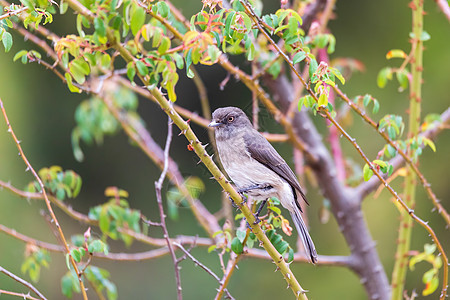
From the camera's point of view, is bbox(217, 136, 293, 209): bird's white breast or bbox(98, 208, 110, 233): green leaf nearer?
bbox(98, 208, 110, 233): green leaf

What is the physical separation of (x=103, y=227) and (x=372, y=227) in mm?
4586

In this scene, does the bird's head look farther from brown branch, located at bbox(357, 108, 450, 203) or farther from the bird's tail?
brown branch, located at bbox(357, 108, 450, 203)

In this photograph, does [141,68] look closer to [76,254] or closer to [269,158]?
[76,254]

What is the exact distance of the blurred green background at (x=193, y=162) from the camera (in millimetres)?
6953

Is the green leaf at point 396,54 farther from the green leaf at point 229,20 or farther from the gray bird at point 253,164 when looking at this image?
the green leaf at point 229,20

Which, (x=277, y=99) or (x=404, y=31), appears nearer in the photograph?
(x=277, y=99)

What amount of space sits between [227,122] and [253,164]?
30 centimetres

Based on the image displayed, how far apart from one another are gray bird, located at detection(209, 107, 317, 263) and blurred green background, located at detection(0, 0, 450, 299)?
7.22ft

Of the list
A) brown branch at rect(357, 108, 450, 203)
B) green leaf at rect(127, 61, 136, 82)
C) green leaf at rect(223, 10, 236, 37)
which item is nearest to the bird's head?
brown branch at rect(357, 108, 450, 203)

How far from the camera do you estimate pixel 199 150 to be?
2.27 meters

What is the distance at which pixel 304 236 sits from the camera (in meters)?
3.21

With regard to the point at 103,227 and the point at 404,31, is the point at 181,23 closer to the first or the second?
the point at 103,227

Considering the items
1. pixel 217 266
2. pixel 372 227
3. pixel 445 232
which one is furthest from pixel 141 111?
pixel 445 232

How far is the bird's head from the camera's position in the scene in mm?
3549
